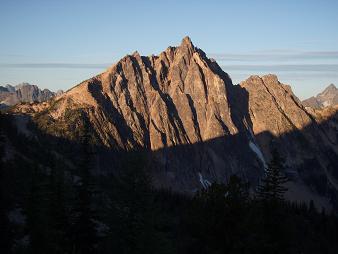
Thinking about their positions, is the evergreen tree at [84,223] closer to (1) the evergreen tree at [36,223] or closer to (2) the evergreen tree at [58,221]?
(2) the evergreen tree at [58,221]

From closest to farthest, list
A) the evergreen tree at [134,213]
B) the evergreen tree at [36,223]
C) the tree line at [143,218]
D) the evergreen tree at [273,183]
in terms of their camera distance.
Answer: the tree line at [143,218]
the evergreen tree at [134,213]
the evergreen tree at [36,223]
the evergreen tree at [273,183]

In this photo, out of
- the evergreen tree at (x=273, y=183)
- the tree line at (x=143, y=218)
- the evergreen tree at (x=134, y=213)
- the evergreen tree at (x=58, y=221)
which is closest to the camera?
the tree line at (x=143, y=218)

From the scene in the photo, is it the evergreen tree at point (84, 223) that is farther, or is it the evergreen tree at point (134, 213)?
the evergreen tree at point (134, 213)

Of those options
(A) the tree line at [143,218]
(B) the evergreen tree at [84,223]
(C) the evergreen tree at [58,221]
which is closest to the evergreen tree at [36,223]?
(A) the tree line at [143,218]

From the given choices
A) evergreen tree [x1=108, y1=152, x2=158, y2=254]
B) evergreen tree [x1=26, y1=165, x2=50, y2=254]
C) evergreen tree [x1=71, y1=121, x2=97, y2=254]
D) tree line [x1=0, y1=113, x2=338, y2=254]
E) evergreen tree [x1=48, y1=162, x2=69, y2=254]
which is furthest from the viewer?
evergreen tree [x1=26, y1=165, x2=50, y2=254]

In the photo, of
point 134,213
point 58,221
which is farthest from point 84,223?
point 58,221

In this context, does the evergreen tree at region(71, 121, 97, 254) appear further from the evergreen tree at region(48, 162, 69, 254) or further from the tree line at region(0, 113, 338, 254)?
the evergreen tree at region(48, 162, 69, 254)

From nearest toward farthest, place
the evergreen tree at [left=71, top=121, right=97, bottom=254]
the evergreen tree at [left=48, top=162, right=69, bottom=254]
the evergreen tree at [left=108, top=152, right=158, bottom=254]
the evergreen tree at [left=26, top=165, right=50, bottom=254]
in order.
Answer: the evergreen tree at [left=71, top=121, right=97, bottom=254] < the evergreen tree at [left=108, top=152, right=158, bottom=254] < the evergreen tree at [left=48, top=162, right=69, bottom=254] < the evergreen tree at [left=26, top=165, right=50, bottom=254]

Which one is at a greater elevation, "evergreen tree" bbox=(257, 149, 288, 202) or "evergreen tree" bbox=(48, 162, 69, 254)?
"evergreen tree" bbox=(257, 149, 288, 202)

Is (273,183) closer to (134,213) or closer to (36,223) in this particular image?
(134,213)

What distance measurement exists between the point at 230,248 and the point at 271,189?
9.75 meters

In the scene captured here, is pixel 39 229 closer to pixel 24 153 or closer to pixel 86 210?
pixel 86 210

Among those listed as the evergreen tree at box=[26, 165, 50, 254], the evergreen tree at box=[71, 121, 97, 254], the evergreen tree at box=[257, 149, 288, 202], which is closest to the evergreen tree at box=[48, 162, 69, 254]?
the evergreen tree at box=[26, 165, 50, 254]

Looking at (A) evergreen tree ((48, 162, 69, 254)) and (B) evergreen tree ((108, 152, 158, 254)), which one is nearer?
(B) evergreen tree ((108, 152, 158, 254))
